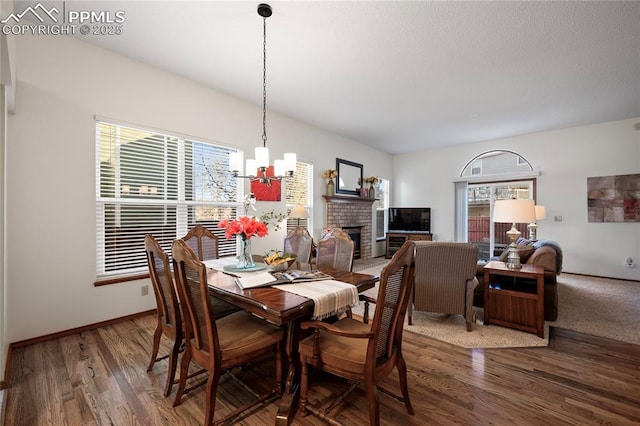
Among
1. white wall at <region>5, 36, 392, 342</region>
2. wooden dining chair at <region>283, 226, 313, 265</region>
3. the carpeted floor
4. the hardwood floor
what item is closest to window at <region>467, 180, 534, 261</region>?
the carpeted floor

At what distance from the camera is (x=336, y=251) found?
2.58 metres

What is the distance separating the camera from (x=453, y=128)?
551cm

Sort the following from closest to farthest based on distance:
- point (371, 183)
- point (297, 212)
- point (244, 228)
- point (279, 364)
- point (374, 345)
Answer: point (374, 345)
point (279, 364)
point (244, 228)
point (297, 212)
point (371, 183)

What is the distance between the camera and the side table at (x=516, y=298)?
2702mm

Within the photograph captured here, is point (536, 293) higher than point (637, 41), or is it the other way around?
point (637, 41)

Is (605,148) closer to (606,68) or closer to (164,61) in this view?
(606,68)

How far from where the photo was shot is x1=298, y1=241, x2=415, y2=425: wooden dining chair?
4.40 ft

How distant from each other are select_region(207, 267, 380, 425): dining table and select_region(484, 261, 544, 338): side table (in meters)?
1.85

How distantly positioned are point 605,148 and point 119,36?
7766mm

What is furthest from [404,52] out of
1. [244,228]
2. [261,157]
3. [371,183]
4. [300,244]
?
[371,183]

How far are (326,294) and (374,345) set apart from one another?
43 cm

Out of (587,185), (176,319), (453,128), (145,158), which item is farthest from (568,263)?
(145,158)

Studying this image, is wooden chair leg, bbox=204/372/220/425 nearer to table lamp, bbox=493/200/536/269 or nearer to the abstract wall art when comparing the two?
table lamp, bbox=493/200/536/269

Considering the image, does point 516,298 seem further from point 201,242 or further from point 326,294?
point 201,242
